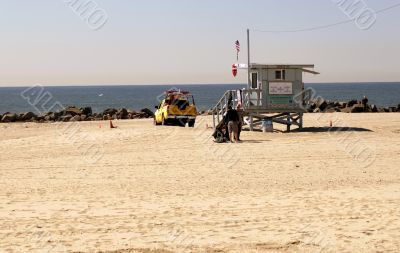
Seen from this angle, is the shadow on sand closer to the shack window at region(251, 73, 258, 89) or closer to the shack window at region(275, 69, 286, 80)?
the shack window at region(275, 69, 286, 80)

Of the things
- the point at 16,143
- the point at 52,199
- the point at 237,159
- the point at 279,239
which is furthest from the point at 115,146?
the point at 279,239

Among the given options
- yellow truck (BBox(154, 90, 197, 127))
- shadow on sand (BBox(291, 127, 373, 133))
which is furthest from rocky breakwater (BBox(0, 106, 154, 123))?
shadow on sand (BBox(291, 127, 373, 133))

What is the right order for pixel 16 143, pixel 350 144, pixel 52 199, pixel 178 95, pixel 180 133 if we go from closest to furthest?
pixel 52 199 → pixel 350 144 → pixel 16 143 → pixel 180 133 → pixel 178 95

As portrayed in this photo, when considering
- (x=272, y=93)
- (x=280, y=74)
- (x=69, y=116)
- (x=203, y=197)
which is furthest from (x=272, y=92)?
(x=69, y=116)

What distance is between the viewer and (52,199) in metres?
11.6

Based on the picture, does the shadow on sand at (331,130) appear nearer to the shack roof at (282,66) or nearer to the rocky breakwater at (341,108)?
the shack roof at (282,66)

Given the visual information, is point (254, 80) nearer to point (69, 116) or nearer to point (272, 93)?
point (272, 93)

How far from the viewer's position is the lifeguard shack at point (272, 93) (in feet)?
83.9

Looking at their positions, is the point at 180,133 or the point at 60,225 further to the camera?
the point at 180,133

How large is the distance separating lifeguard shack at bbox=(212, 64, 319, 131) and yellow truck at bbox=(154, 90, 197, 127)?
3.78m

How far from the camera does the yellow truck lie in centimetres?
2983

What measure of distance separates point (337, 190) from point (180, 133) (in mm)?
13189

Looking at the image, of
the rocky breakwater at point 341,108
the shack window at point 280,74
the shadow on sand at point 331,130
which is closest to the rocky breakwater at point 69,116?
the rocky breakwater at point 341,108

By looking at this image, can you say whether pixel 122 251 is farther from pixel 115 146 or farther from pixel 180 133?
pixel 180 133
